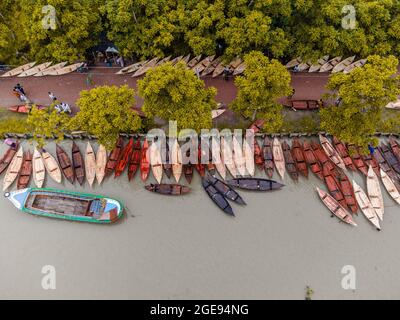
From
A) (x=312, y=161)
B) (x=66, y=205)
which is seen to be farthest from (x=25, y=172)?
(x=312, y=161)

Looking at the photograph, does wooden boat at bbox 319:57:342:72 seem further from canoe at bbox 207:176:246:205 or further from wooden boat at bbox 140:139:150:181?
wooden boat at bbox 140:139:150:181

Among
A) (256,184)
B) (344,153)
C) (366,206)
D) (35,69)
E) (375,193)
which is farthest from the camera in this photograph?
(35,69)

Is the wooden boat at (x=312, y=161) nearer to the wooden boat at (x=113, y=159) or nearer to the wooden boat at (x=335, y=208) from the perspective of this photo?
the wooden boat at (x=335, y=208)

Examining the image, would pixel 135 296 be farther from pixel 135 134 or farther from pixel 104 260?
pixel 135 134

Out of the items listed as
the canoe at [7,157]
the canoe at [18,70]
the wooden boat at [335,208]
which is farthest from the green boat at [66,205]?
the wooden boat at [335,208]

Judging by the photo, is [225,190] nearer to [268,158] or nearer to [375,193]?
[268,158]
